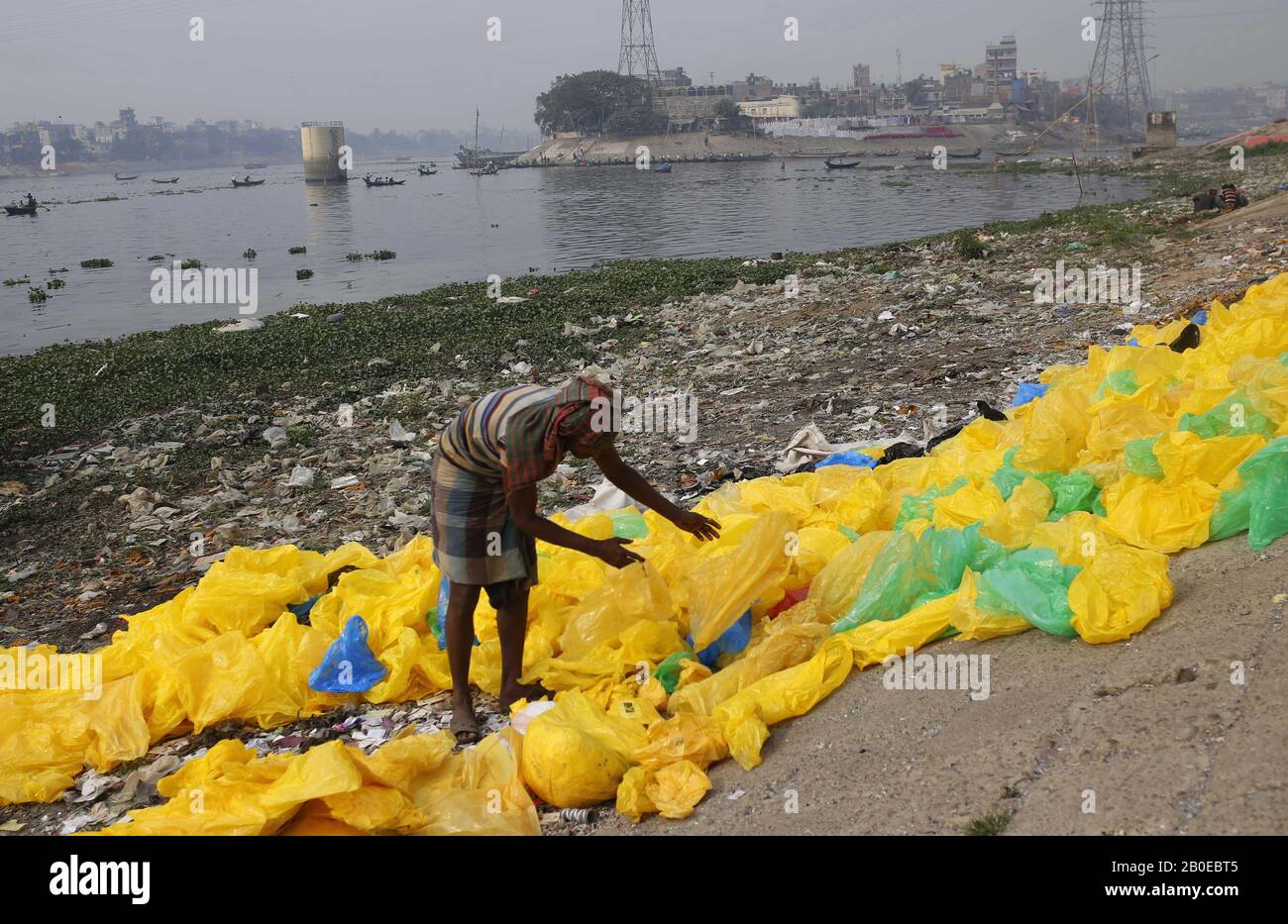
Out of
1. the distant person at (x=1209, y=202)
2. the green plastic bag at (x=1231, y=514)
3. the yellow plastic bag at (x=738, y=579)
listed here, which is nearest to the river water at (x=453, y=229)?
the distant person at (x=1209, y=202)

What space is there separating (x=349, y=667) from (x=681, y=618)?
113 cm

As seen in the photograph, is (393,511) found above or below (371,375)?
below

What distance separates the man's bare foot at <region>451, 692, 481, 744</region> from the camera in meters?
3.00

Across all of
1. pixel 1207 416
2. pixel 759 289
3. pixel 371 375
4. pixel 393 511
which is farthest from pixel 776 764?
pixel 759 289

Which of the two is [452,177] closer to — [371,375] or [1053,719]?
[371,375]

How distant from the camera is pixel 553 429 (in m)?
2.65

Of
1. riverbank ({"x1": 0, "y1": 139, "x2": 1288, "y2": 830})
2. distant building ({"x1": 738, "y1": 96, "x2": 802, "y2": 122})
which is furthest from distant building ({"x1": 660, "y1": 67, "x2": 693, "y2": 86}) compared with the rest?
riverbank ({"x1": 0, "y1": 139, "x2": 1288, "y2": 830})

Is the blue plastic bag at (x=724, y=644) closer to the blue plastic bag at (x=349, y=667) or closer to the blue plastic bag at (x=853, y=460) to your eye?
the blue plastic bag at (x=349, y=667)

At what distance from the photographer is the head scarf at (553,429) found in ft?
8.64

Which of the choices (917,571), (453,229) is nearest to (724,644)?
(917,571)

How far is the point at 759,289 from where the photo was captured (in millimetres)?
12016

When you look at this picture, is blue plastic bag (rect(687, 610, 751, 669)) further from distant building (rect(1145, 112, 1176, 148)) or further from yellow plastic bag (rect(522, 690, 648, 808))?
distant building (rect(1145, 112, 1176, 148))

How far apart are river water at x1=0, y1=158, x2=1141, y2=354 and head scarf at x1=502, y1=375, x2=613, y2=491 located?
544 inches
